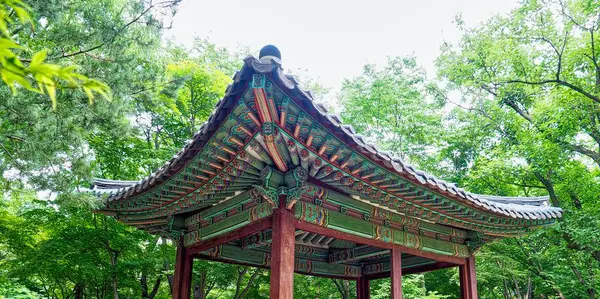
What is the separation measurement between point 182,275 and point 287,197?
2966mm

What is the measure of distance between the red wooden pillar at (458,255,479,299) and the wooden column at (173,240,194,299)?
462 centimetres

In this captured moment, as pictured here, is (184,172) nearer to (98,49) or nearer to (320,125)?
(320,125)

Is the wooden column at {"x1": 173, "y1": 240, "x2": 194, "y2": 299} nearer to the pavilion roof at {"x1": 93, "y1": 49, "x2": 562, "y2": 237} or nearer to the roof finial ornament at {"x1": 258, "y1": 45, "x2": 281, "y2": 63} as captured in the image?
the pavilion roof at {"x1": 93, "y1": 49, "x2": 562, "y2": 237}


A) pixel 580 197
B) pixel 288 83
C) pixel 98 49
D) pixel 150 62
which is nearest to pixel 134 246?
pixel 150 62

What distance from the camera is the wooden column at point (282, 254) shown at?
4.56 metres

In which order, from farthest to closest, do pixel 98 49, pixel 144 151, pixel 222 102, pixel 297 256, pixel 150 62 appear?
1. pixel 144 151
2. pixel 297 256
3. pixel 150 62
4. pixel 98 49
5. pixel 222 102

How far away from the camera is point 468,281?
7441 mm

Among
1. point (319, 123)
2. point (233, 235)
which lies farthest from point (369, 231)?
point (319, 123)

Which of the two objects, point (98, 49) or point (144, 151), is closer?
point (98, 49)

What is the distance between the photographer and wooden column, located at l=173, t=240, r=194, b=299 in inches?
257

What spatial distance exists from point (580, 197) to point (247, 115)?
1300cm

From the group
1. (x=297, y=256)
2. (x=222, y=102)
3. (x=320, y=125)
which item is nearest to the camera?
(x=222, y=102)

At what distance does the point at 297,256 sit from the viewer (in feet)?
28.9

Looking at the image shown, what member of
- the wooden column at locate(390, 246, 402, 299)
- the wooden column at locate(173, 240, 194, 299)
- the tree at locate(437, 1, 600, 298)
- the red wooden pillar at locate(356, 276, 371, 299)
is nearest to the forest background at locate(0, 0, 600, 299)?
the tree at locate(437, 1, 600, 298)
